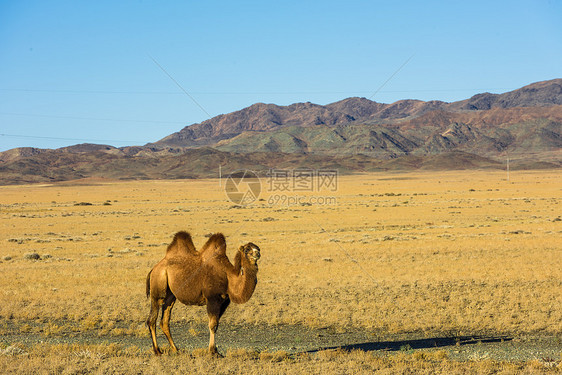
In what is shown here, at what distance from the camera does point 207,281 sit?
10078mm

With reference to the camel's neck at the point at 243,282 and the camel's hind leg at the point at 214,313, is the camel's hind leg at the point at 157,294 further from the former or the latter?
the camel's neck at the point at 243,282

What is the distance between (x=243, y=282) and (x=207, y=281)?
0.81 meters

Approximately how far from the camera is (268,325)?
1370 cm

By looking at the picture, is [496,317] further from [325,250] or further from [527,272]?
[325,250]

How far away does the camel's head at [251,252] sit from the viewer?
948 cm

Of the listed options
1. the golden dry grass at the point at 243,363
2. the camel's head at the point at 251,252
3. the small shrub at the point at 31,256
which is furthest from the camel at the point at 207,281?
the small shrub at the point at 31,256

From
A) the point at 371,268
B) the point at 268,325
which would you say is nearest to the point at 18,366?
the point at 268,325

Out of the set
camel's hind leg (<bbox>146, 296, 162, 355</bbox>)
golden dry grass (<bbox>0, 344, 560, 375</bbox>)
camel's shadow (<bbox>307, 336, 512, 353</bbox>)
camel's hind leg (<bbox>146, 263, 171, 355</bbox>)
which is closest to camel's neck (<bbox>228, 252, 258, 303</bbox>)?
golden dry grass (<bbox>0, 344, 560, 375</bbox>)

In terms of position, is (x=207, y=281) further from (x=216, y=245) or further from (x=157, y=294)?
(x=157, y=294)

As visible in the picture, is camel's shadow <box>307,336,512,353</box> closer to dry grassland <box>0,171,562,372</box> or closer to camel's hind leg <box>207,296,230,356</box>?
dry grassland <box>0,171,562,372</box>

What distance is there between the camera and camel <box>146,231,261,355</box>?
9.76 meters

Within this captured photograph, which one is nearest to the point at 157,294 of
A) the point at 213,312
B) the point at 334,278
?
the point at 213,312

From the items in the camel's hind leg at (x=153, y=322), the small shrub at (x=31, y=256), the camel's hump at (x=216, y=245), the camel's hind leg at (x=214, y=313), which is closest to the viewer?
the camel's hind leg at (x=214, y=313)

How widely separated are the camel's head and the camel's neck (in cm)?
8
